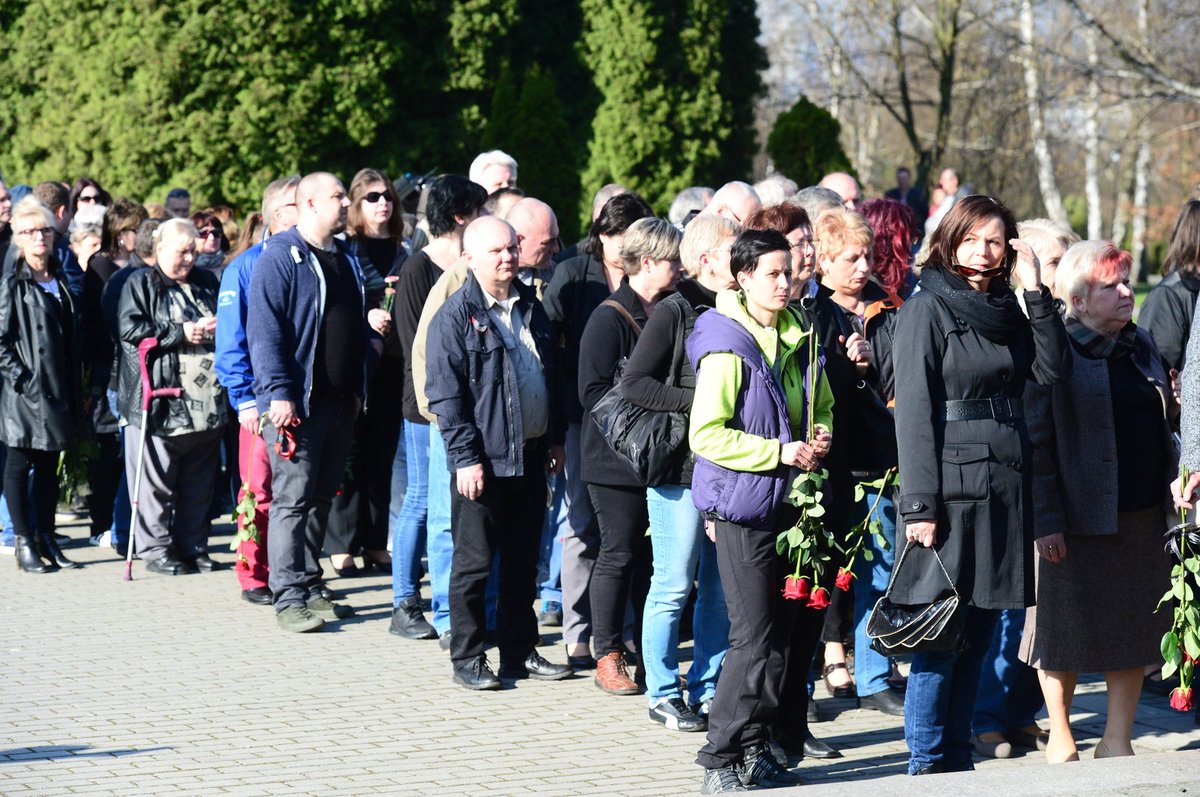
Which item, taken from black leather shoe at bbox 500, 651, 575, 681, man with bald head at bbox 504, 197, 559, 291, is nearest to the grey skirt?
black leather shoe at bbox 500, 651, 575, 681

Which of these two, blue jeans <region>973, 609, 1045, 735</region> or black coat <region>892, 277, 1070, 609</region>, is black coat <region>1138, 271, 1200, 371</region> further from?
black coat <region>892, 277, 1070, 609</region>

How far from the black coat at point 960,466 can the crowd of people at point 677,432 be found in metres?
0.01

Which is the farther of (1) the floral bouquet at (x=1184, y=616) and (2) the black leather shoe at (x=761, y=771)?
(2) the black leather shoe at (x=761, y=771)

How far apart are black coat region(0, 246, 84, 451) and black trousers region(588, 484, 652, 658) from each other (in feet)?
13.6

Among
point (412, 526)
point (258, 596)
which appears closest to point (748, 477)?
point (412, 526)

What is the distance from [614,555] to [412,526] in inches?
62.9

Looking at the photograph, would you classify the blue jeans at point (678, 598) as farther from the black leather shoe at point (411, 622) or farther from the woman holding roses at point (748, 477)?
the black leather shoe at point (411, 622)

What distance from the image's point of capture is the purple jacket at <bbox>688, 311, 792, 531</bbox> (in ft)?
18.1

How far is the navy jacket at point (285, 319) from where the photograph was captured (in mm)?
8008

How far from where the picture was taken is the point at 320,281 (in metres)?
8.20

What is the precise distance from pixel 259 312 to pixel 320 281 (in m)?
0.36

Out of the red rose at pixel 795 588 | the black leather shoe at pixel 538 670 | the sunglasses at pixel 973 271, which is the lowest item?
the black leather shoe at pixel 538 670

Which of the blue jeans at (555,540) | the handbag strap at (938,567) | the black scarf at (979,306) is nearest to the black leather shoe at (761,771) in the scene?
the handbag strap at (938,567)

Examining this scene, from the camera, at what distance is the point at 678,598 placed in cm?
644
